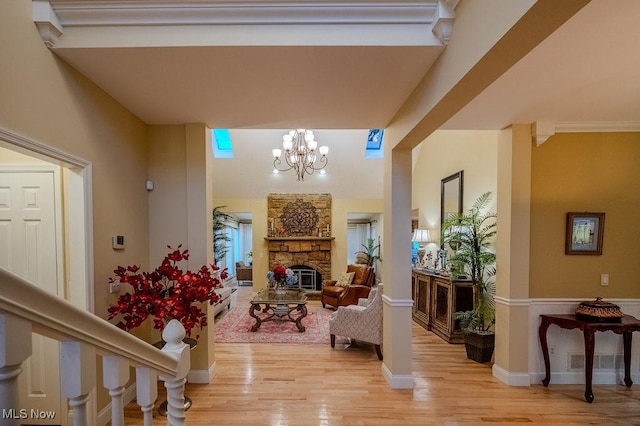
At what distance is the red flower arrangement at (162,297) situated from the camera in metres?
2.25

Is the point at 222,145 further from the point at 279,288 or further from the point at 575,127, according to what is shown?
the point at 575,127

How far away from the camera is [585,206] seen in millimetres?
2977

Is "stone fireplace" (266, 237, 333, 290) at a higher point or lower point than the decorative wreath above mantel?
lower

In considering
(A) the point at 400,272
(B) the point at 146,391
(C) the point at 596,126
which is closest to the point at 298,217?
(A) the point at 400,272

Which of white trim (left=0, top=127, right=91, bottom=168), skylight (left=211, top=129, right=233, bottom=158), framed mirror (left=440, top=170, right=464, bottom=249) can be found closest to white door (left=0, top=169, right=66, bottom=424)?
white trim (left=0, top=127, right=91, bottom=168)

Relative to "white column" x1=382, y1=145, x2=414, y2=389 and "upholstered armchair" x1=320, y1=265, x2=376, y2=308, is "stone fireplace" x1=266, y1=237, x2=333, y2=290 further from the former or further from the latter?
"white column" x1=382, y1=145, x2=414, y2=389

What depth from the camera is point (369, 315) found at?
3643mm

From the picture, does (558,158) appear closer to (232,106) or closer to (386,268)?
(386,268)

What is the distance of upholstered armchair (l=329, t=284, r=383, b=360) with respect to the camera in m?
3.57

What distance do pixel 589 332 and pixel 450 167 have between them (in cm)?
298

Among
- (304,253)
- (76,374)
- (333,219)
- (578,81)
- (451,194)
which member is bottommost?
(304,253)

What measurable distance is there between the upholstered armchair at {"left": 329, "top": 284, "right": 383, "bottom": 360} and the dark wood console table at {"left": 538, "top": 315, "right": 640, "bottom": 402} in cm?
162

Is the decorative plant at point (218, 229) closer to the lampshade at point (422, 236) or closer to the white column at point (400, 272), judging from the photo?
the lampshade at point (422, 236)

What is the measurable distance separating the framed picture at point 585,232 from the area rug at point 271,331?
3.11 m
